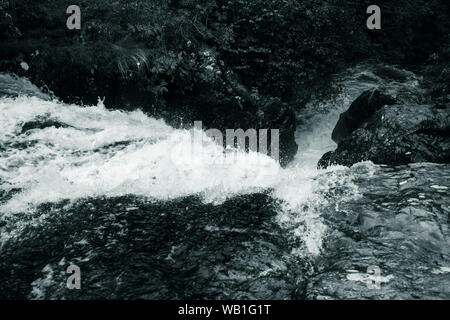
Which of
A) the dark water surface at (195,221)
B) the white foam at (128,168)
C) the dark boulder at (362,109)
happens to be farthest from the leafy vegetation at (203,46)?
the dark boulder at (362,109)

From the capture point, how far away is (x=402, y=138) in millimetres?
6605

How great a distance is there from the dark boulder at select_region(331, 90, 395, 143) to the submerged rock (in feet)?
3.84

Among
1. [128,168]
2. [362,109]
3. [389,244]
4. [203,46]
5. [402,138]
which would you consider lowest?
[389,244]

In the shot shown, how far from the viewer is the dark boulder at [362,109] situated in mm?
8281

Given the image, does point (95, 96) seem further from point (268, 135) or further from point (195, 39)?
point (268, 135)

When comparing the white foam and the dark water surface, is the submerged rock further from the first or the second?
the white foam

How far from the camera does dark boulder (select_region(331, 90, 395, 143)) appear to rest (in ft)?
27.2

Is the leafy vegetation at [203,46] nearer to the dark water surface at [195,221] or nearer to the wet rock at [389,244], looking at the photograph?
the dark water surface at [195,221]

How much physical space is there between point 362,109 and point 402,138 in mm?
2035

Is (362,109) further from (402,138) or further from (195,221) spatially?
(195,221)

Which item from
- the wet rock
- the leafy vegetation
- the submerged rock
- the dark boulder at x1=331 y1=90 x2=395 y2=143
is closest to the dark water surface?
the wet rock

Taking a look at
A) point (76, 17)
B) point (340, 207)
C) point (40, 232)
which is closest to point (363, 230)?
point (340, 207)

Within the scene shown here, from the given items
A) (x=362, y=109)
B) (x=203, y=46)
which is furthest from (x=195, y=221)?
(x=203, y=46)
